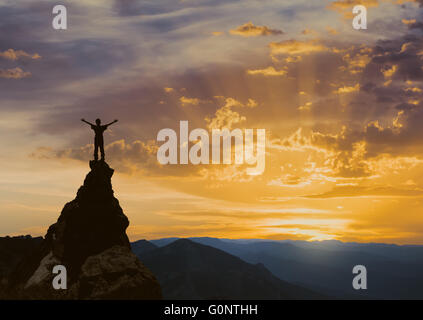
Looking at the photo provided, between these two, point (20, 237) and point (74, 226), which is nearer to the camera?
point (74, 226)

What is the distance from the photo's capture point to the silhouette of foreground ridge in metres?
36.4

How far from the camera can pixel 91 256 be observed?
38406 mm

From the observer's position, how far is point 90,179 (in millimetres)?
41094

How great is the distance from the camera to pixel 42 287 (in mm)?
37438

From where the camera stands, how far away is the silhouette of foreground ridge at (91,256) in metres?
36.4

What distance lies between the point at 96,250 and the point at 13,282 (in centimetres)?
974
